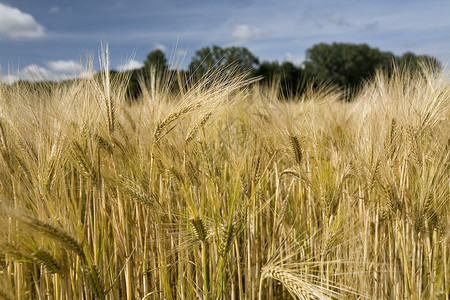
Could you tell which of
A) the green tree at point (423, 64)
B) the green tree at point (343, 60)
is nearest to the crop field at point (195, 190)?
the green tree at point (423, 64)

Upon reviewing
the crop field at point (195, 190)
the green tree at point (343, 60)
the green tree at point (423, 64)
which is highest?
the green tree at point (343, 60)

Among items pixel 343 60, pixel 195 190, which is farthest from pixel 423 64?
pixel 343 60

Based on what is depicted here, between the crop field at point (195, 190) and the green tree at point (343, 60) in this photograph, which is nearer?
the crop field at point (195, 190)

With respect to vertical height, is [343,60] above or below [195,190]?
above

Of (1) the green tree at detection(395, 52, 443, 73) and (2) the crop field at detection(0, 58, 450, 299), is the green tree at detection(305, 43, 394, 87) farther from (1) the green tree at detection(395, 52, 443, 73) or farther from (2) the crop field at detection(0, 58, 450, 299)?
(2) the crop field at detection(0, 58, 450, 299)

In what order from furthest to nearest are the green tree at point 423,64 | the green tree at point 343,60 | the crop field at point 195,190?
the green tree at point 343,60
the green tree at point 423,64
the crop field at point 195,190

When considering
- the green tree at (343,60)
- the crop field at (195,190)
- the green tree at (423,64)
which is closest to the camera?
the crop field at (195,190)

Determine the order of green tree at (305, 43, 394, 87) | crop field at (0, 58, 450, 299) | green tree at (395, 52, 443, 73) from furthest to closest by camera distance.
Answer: green tree at (305, 43, 394, 87)
green tree at (395, 52, 443, 73)
crop field at (0, 58, 450, 299)

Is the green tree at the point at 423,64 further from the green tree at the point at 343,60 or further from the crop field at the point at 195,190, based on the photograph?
the green tree at the point at 343,60

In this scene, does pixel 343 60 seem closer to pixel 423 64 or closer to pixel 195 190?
pixel 423 64

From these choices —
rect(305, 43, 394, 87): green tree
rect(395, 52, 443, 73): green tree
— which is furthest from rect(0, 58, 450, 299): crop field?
rect(305, 43, 394, 87): green tree

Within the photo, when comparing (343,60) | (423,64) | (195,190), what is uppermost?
(343,60)

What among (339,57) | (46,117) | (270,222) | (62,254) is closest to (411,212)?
(270,222)

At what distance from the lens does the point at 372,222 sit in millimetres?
1863
